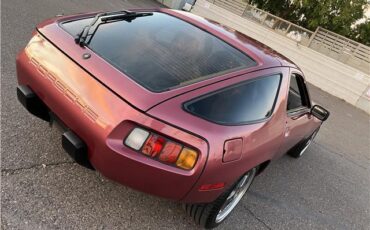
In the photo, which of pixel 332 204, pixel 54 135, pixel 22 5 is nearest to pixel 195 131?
pixel 54 135

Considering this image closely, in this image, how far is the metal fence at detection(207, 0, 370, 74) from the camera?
13.1 metres

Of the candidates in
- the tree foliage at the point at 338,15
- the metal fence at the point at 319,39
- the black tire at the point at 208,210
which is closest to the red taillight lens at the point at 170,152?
the black tire at the point at 208,210

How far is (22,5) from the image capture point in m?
7.23

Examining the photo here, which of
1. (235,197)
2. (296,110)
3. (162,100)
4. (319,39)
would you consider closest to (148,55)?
(162,100)

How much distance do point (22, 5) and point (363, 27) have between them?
14854mm

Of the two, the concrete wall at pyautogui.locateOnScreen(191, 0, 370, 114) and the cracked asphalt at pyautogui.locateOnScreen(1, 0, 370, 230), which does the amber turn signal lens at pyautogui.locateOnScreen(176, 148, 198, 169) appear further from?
the concrete wall at pyautogui.locateOnScreen(191, 0, 370, 114)

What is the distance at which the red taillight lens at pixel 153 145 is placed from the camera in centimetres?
197

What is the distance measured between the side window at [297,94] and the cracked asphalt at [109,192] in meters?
1.01

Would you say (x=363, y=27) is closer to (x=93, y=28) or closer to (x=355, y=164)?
(x=355, y=164)

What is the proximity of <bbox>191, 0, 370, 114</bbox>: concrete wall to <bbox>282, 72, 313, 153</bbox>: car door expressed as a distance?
397 inches

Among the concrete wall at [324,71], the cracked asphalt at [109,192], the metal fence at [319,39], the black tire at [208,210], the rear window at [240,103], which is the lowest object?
the cracked asphalt at [109,192]

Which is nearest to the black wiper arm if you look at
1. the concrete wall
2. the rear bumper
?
the rear bumper

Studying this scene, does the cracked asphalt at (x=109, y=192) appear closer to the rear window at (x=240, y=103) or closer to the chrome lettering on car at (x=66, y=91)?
the chrome lettering on car at (x=66, y=91)

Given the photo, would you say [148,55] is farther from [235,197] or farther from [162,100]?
[235,197]
